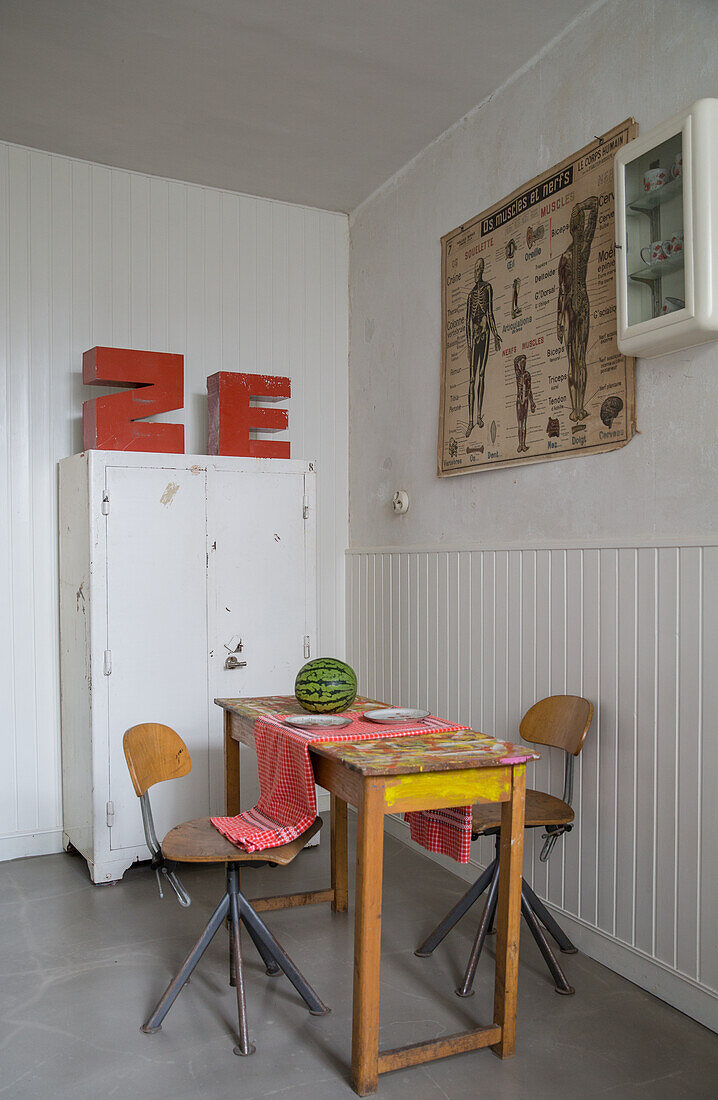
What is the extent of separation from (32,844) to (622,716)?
3.06m

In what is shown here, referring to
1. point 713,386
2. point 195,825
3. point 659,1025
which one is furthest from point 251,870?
point 713,386

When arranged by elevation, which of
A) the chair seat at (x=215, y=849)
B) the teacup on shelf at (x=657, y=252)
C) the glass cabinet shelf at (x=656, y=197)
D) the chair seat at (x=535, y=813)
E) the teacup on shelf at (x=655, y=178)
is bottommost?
the chair seat at (x=215, y=849)

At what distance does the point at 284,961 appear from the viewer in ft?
9.62

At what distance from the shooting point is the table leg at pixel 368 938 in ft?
8.07

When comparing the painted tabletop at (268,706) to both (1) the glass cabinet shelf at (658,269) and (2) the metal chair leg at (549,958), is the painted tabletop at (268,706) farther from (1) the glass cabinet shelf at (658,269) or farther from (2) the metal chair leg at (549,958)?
(1) the glass cabinet shelf at (658,269)

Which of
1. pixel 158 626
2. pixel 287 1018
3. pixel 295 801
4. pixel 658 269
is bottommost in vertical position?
pixel 287 1018

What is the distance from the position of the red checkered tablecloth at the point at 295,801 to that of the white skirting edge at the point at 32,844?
182 cm

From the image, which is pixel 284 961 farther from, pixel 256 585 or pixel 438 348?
pixel 438 348

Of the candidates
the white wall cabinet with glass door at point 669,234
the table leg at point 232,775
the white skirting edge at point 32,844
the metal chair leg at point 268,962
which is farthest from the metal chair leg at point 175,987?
the white wall cabinet with glass door at point 669,234

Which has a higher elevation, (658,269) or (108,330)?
(108,330)

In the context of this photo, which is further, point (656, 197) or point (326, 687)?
point (326, 687)

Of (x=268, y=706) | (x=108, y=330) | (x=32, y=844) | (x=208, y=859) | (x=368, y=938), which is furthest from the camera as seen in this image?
(x=108, y=330)

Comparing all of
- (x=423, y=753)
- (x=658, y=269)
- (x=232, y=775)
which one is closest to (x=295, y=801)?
(x=423, y=753)

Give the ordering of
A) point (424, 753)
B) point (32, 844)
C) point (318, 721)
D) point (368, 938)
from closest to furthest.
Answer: point (368, 938) < point (424, 753) < point (318, 721) < point (32, 844)
